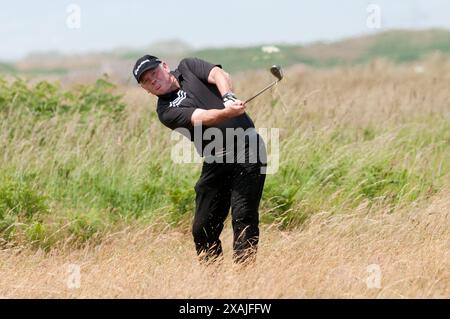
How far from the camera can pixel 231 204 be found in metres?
7.16

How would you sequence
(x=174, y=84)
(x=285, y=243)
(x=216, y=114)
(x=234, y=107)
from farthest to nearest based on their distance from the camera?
(x=285, y=243) → (x=174, y=84) → (x=216, y=114) → (x=234, y=107)

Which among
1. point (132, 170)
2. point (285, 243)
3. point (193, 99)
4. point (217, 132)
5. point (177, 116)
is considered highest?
point (193, 99)

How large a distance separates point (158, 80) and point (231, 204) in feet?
3.59

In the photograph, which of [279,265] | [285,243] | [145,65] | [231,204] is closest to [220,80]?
[145,65]

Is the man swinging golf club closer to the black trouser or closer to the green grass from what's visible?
the black trouser

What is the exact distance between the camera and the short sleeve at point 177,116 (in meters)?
6.86

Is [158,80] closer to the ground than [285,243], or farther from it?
farther from it

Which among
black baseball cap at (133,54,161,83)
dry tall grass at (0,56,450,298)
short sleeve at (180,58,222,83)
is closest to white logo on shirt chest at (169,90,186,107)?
short sleeve at (180,58,222,83)

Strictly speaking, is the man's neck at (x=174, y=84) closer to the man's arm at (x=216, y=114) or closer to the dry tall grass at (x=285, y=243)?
the man's arm at (x=216, y=114)

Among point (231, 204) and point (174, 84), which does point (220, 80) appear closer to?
point (174, 84)

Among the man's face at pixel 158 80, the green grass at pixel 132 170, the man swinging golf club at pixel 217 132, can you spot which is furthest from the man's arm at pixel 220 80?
the green grass at pixel 132 170

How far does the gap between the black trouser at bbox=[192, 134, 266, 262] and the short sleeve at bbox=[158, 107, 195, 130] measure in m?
0.41

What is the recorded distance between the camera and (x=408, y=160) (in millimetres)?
10586

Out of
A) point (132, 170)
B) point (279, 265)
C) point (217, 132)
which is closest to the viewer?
point (279, 265)
